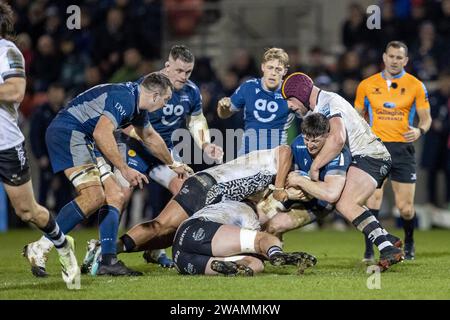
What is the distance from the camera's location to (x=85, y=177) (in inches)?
350

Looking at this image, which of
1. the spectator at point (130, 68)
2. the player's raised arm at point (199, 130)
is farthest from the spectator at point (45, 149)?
the player's raised arm at point (199, 130)

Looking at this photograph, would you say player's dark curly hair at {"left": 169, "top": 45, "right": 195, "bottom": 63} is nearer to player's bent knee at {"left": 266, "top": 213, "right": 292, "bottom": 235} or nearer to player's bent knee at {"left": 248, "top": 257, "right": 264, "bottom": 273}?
player's bent knee at {"left": 266, "top": 213, "right": 292, "bottom": 235}

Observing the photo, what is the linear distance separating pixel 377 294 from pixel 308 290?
0.56 metres

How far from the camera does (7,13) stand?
7.48 m

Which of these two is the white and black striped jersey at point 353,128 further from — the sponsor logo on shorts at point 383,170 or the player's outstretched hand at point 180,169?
the player's outstretched hand at point 180,169

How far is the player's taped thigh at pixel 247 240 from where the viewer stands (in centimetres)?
829

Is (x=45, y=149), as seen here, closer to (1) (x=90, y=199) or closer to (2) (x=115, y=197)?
(2) (x=115, y=197)

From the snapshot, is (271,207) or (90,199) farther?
(271,207)

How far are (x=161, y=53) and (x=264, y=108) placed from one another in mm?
8486

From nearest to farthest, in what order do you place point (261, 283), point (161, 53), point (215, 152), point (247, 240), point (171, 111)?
point (261, 283), point (247, 240), point (215, 152), point (171, 111), point (161, 53)

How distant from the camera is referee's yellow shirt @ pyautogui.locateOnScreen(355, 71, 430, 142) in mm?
11023

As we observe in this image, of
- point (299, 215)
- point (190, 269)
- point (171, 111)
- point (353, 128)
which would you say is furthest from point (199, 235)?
point (171, 111)

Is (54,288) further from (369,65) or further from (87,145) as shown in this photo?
(369,65)
